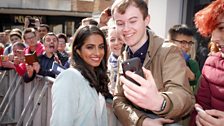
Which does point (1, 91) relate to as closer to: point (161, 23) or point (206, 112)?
point (161, 23)

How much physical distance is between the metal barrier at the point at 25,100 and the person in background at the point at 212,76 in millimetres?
2264

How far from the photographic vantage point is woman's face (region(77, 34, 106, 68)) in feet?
8.55

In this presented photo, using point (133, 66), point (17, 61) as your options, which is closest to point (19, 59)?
point (17, 61)

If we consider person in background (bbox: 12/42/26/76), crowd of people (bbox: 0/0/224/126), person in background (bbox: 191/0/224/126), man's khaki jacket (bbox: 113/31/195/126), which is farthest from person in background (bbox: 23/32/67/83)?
person in background (bbox: 191/0/224/126)

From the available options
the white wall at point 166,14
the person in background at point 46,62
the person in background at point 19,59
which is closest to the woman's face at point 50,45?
the person in background at point 46,62

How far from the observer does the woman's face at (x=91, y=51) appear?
2607 mm

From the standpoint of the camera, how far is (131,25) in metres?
1.83

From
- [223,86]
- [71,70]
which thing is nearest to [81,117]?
[71,70]

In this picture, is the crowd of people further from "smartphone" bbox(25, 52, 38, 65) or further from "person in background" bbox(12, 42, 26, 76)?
"person in background" bbox(12, 42, 26, 76)

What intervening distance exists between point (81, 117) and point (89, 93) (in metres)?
0.19

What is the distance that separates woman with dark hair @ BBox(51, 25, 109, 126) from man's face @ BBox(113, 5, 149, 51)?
2.24 ft

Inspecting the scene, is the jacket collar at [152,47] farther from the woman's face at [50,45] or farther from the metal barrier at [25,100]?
the woman's face at [50,45]

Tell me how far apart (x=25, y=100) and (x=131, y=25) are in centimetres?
350

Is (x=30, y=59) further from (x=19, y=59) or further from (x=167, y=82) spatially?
(x=167, y=82)
